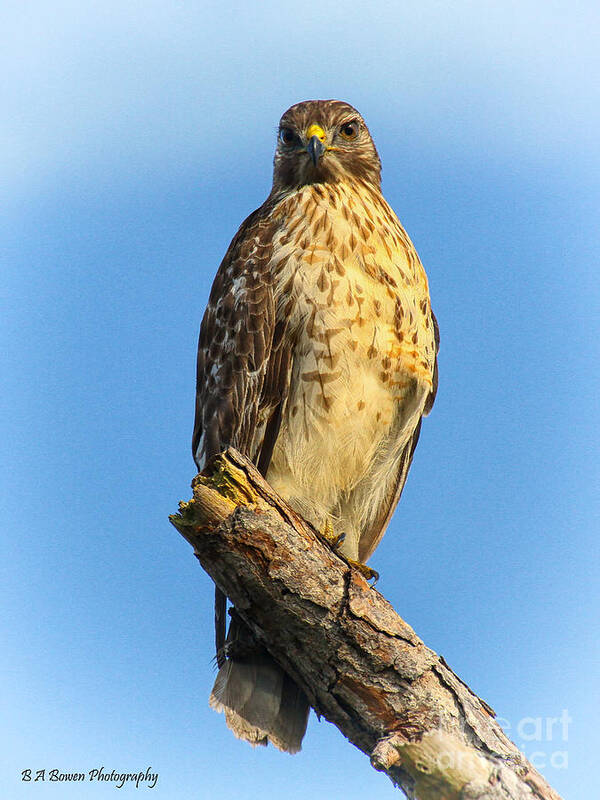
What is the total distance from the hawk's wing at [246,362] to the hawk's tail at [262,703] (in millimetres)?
203

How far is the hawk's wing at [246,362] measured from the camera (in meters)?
5.00

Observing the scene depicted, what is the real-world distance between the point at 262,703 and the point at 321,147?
3.24 metres

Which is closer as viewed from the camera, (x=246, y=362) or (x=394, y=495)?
(x=246, y=362)

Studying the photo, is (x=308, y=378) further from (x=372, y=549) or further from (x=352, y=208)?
(x=372, y=549)

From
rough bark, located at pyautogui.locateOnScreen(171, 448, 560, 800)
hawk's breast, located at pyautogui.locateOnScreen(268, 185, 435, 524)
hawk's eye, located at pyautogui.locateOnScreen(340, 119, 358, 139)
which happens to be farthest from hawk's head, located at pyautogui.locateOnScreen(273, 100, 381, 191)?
rough bark, located at pyautogui.locateOnScreen(171, 448, 560, 800)

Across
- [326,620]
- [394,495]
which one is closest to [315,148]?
[394,495]

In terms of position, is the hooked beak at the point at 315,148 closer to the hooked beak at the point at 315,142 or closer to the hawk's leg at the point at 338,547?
the hooked beak at the point at 315,142

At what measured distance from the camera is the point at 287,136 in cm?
584

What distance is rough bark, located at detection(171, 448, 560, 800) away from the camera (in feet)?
12.8

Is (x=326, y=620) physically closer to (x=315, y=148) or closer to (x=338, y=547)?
(x=338, y=547)

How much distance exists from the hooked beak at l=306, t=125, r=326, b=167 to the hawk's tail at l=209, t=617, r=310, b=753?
9.52 feet

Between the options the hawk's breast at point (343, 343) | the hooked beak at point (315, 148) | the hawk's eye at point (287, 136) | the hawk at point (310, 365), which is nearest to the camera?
the hawk at point (310, 365)

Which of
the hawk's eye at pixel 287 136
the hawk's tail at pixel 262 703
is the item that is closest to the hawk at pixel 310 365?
the hawk's tail at pixel 262 703

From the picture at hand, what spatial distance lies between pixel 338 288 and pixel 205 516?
5.27ft
